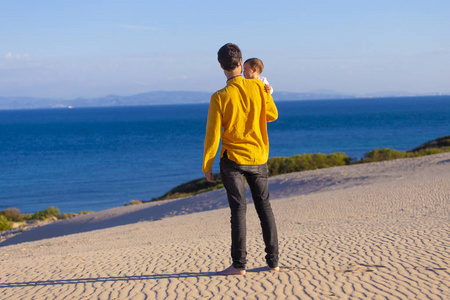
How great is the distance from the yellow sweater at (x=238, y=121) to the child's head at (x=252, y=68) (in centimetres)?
14

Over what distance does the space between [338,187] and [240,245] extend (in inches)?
520

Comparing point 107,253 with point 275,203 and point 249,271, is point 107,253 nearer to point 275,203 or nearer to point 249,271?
point 249,271

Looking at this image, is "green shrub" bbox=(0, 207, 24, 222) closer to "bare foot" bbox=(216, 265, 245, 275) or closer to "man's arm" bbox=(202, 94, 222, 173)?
"bare foot" bbox=(216, 265, 245, 275)

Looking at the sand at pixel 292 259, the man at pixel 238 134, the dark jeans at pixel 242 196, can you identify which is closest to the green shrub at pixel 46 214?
the sand at pixel 292 259

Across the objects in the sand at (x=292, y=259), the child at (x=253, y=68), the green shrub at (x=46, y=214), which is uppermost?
the child at (x=253, y=68)

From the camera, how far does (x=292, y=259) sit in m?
6.30

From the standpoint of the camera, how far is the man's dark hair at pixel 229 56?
450 centimetres

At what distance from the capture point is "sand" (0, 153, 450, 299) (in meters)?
4.88

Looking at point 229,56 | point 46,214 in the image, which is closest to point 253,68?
point 229,56

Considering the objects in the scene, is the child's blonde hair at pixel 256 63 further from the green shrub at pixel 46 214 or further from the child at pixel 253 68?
the green shrub at pixel 46 214

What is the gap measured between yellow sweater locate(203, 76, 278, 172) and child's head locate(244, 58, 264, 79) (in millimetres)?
139

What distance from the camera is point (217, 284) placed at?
16.6 ft

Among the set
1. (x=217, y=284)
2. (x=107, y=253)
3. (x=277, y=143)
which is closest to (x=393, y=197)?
(x=107, y=253)

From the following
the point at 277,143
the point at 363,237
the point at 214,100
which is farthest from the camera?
the point at 277,143
